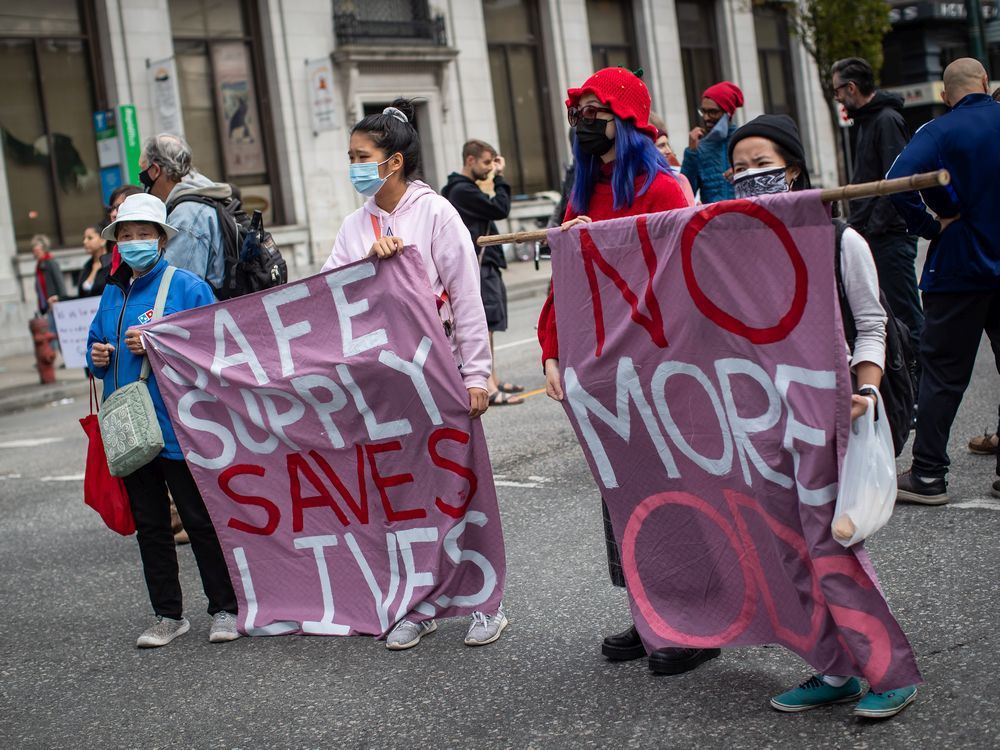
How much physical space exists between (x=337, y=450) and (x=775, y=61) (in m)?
33.8

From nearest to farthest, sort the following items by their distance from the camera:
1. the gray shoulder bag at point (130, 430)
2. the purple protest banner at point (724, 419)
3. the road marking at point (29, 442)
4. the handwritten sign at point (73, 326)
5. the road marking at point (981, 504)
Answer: the purple protest banner at point (724, 419), the gray shoulder bag at point (130, 430), the road marking at point (981, 504), the road marking at point (29, 442), the handwritten sign at point (73, 326)

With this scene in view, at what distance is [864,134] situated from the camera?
23.0ft

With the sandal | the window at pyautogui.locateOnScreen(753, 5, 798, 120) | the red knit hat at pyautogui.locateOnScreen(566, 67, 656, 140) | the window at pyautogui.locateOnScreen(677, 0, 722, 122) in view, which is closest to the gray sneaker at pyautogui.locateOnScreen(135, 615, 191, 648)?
the red knit hat at pyautogui.locateOnScreen(566, 67, 656, 140)

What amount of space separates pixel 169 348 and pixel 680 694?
2459mm

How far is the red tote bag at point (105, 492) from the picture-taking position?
5055 millimetres

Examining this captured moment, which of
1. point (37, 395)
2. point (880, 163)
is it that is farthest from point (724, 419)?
point (37, 395)

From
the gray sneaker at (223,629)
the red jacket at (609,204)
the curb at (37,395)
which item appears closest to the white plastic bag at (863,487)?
the red jacket at (609,204)

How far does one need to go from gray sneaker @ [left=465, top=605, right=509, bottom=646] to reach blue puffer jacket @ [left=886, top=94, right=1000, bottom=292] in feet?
8.26

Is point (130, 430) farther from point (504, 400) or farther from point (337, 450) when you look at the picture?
point (504, 400)

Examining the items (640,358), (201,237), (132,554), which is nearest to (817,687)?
(640,358)

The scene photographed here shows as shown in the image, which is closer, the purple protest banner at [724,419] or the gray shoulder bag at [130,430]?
the purple protest banner at [724,419]

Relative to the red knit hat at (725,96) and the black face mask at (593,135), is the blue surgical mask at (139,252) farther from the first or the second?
the red knit hat at (725,96)

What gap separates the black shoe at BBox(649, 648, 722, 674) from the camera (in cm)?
403

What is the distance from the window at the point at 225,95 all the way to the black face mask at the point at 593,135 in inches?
776
